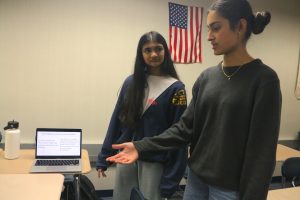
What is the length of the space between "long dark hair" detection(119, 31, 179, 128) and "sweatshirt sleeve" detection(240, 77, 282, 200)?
0.88 m

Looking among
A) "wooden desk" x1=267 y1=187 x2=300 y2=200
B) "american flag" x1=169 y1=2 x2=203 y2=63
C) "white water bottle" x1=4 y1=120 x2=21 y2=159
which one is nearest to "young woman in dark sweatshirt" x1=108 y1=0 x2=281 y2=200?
"wooden desk" x1=267 y1=187 x2=300 y2=200

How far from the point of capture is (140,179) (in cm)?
175

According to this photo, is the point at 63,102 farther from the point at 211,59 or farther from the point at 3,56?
the point at 211,59

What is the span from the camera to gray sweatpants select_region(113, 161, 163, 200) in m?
1.71

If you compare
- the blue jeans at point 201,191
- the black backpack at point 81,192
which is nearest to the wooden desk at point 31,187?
the blue jeans at point 201,191

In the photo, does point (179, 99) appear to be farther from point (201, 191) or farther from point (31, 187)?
point (31, 187)

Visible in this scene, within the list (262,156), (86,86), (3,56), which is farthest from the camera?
(86,86)

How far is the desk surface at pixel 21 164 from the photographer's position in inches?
74.4

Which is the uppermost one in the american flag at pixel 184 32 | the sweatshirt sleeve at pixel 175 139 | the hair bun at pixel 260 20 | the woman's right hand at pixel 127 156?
the american flag at pixel 184 32

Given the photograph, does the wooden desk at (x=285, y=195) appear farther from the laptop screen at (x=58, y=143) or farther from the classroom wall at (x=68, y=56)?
the classroom wall at (x=68, y=56)

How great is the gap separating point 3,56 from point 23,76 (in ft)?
0.89

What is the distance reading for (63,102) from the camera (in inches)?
123

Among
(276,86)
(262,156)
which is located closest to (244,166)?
(262,156)

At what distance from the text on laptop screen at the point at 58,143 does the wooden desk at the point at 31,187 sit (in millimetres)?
521
